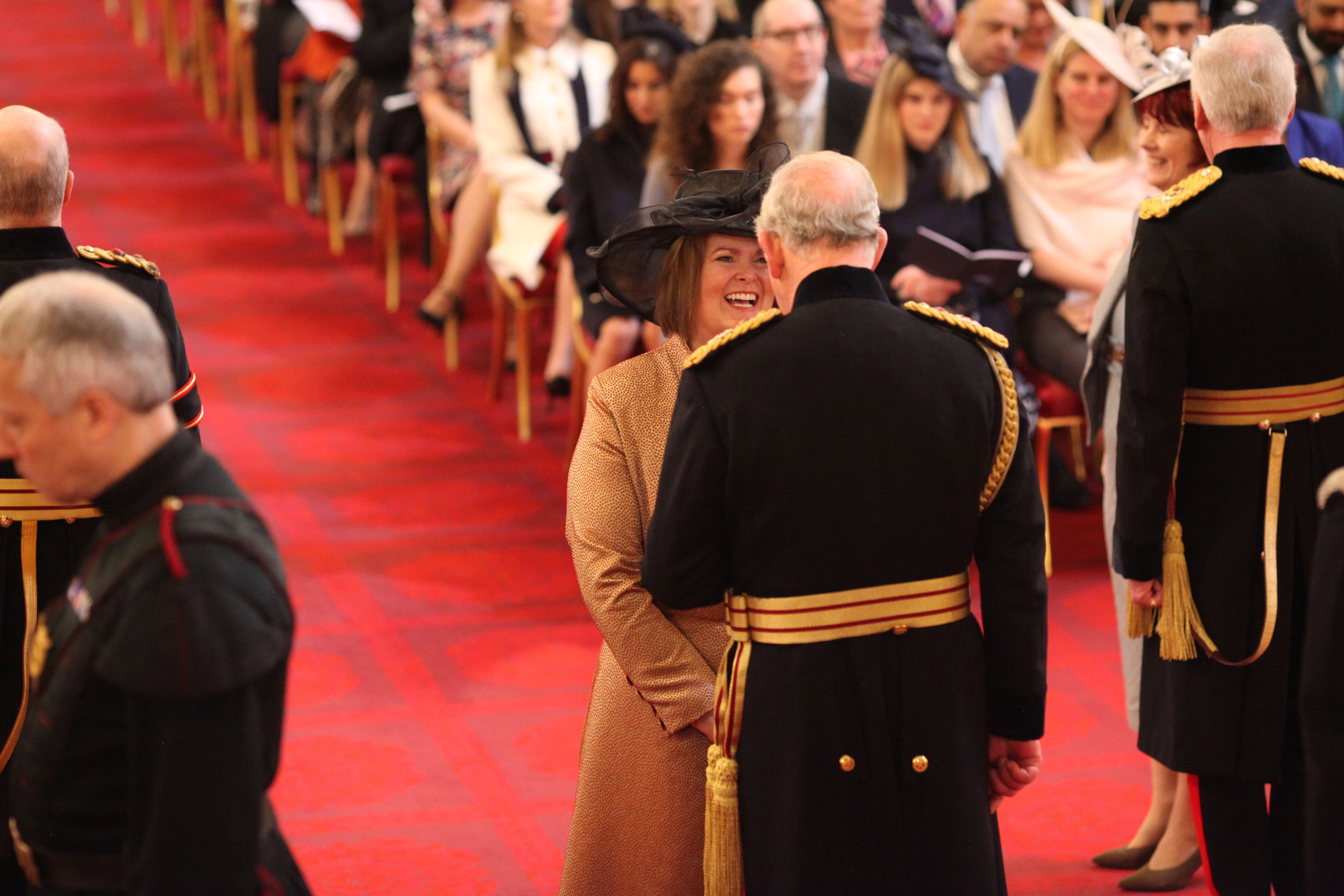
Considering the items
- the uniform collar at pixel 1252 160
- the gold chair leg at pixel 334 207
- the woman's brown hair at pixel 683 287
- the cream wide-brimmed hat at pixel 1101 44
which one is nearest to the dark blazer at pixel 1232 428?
the uniform collar at pixel 1252 160

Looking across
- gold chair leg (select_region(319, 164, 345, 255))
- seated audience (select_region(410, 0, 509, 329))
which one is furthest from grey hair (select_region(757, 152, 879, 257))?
gold chair leg (select_region(319, 164, 345, 255))

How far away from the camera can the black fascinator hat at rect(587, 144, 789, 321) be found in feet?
8.60

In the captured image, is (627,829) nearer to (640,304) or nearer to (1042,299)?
(640,304)

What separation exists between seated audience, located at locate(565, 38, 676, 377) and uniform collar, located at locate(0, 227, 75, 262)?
9.13ft

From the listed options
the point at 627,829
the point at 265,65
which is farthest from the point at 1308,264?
the point at 265,65

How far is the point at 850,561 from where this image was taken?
2244 millimetres

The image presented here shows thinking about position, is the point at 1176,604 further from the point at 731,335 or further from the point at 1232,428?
the point at 731,335

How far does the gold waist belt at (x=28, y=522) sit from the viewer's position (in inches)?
105

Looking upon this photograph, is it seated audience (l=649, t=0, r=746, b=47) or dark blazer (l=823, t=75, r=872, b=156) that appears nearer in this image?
dark blazer (l=823, t=75, r=872, b=156)

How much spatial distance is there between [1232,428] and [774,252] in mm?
1119

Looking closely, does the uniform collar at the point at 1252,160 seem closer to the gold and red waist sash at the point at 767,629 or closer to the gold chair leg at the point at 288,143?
the gold and red waist sash at the point at 767,629

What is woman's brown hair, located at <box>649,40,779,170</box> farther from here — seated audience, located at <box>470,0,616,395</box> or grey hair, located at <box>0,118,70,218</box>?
grey hair, located at <box>0,118,70,218</box>

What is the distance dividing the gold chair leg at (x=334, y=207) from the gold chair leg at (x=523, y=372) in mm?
2094

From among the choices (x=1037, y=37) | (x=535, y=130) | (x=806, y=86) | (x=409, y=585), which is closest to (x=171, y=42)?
(x=535, y=130)
